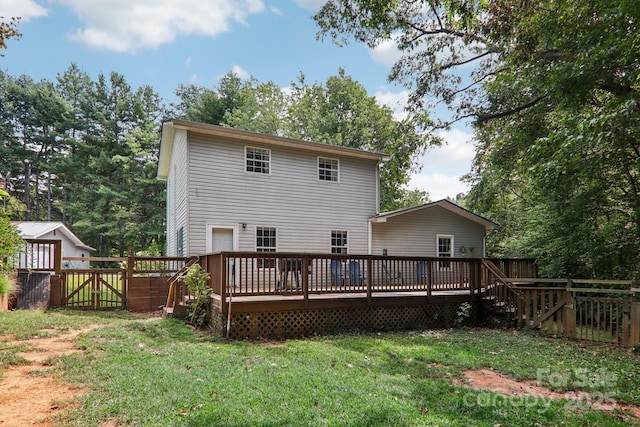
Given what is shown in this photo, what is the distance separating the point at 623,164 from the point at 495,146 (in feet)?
12.5

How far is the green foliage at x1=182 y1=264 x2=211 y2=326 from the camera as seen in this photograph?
7363 millimetres

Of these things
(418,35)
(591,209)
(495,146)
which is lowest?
(591,209)

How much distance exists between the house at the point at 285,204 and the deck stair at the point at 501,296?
4042mm

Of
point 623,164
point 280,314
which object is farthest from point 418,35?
point 280,314

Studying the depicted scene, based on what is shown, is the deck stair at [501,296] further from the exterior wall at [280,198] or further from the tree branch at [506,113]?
the tree branch at [506,113]

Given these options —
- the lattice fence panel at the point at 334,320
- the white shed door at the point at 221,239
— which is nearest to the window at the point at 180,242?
the white shed door at the point at 221,239

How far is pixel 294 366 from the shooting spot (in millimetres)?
4797

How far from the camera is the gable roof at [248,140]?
404 inches

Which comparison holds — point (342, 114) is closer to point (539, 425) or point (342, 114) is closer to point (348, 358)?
point (348, 358)

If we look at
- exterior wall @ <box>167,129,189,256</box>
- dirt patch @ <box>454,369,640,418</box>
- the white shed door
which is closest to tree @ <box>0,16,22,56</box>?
exterior wall @ <box>167,129,189,256</box>

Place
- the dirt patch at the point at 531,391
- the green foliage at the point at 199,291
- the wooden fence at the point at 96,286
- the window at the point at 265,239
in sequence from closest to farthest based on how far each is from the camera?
the dirt patch at the point at 531,391 → the green foliage at the point at 199,291 → the wooden fence at the point at 96,286 → the window at the point at 265,239

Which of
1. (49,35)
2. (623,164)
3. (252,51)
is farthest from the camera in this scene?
(49,35)

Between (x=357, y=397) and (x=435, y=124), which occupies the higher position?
(x=435, y=124)

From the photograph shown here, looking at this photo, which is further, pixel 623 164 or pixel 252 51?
pixel 252 51
